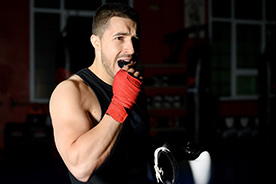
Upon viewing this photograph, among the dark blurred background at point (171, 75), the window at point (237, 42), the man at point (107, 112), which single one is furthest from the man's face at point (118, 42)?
the window at point (237, 42)

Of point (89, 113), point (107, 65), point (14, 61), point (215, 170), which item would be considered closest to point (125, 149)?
point (89, 113)

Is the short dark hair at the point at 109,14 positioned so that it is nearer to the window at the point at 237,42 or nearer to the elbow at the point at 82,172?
the elbow at the point at 82,172

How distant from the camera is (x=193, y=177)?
1.32 m

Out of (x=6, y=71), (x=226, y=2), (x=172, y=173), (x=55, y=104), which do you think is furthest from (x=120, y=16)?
(x=226, y=2)

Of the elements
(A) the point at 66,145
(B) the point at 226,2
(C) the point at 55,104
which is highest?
(B) the point at 226,2

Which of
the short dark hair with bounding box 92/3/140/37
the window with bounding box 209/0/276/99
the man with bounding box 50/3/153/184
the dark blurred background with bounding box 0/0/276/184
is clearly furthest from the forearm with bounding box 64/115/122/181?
the window with bounding box 209/0/276/99

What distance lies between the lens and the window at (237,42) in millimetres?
6027

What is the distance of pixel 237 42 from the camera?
6.20m

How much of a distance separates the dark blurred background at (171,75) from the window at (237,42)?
2 cm

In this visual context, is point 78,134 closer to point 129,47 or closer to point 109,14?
point 129,47

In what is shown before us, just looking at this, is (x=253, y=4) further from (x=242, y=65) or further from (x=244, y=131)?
(x=244, y=131)

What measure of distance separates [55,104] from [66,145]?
163mm

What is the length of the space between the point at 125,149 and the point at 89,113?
23 centimetres

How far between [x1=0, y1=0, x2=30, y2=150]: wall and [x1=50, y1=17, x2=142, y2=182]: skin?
13.1 feet
